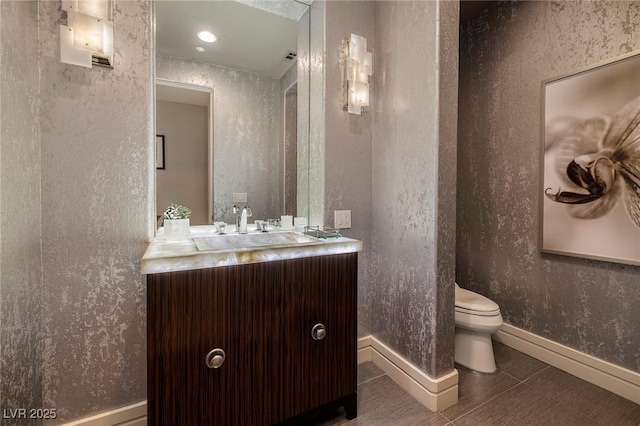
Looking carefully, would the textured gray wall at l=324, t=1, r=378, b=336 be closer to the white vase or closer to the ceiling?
the ceiling

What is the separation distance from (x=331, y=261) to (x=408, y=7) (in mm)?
1605

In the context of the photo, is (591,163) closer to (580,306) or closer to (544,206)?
(544,206)

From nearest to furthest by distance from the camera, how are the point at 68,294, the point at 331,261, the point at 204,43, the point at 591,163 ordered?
1. the point at 68,294
2. the point at 331,261
3. the point at 204,43
4. the point at 591,163

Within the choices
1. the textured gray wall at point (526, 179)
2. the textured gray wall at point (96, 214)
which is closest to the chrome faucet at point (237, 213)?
the textured gray wall at point (96, 214)

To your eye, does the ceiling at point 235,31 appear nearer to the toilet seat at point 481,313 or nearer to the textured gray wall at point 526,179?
the textured gray wall at point 526,179

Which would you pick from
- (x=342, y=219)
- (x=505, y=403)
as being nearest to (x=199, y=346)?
(x=342, y=219)

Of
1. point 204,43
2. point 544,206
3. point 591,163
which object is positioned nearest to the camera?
point 204,43

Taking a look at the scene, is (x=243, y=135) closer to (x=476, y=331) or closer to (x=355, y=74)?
(x=355, y=74)

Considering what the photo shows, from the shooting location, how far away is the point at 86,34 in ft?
3.97

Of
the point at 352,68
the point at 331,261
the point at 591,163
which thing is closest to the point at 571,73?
the point at 591,163

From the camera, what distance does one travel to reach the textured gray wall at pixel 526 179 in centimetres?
171

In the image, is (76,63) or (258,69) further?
(258,69)

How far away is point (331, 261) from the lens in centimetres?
137

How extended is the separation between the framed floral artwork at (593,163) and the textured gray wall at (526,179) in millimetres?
80
